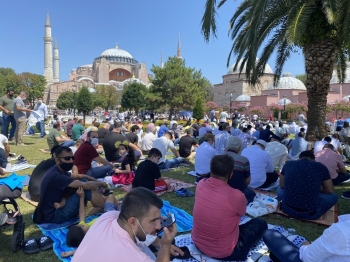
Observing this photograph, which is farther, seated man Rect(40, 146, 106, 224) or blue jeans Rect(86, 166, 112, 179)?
blue jeans Rect(86, 166, 112, 179)

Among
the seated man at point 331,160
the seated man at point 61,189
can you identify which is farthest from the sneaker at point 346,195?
the seated man at point 61,189

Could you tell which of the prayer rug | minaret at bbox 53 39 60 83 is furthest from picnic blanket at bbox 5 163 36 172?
minaret at bbox 53 39 60 83

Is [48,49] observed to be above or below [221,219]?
above

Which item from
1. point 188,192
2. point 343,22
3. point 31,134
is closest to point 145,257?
point 188,192

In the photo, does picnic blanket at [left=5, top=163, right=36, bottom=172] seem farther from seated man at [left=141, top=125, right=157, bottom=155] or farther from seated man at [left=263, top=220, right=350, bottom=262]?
seated man at [left=263, top=220, right=350, bottom=262]

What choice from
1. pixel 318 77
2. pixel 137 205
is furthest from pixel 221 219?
pixel 318 77

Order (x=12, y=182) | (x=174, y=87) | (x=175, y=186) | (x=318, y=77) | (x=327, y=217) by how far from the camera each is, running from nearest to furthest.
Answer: (x=12, y=182) < (x=327, y=217) < (x=175, y=186) < (x=318, y=77) < (x=174, y=87)

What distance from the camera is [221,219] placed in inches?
116

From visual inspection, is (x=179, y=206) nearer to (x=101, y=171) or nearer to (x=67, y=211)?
(x=67, y=211)

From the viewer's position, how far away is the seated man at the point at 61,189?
377 cm

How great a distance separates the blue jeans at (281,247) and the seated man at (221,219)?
0.74ft

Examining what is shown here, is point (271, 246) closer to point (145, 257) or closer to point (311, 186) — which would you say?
point (311, 186)

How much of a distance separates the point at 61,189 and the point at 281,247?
9.29ft

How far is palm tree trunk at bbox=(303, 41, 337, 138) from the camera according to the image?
8.94 metres
